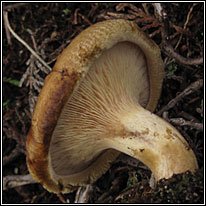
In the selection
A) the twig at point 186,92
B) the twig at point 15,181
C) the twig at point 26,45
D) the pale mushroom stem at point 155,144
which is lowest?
the twig at point 15,181

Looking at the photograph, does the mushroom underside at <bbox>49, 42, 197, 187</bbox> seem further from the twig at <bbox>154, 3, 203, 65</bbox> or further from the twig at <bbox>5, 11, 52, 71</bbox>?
the twig at <bbox>5, 11, 52, 71</bbox>

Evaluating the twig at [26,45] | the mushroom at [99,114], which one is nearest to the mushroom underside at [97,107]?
the mushroom at [99,114]

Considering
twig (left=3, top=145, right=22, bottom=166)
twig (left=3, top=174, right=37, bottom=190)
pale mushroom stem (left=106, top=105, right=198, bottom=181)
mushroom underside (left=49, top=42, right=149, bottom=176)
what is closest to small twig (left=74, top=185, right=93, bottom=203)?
mushroom underside (left=49, top=42, right=149, bottom=176)

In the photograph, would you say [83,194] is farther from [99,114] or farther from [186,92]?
[186,92]

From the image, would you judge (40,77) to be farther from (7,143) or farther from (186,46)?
(186,46)

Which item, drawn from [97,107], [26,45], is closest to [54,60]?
[26,45]

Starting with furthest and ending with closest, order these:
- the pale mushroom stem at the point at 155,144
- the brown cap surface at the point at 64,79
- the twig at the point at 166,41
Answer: the twig at the point at 166,41 → the pale mushroom stem at the point at 155,144 → the brown cap surface at the point at 64,79

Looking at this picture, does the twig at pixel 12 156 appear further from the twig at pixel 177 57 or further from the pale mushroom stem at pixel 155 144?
the twig at pixel 177 57

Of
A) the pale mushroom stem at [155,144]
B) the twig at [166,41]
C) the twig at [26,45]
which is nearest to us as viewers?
the pale mushroom stem at [155,144]
